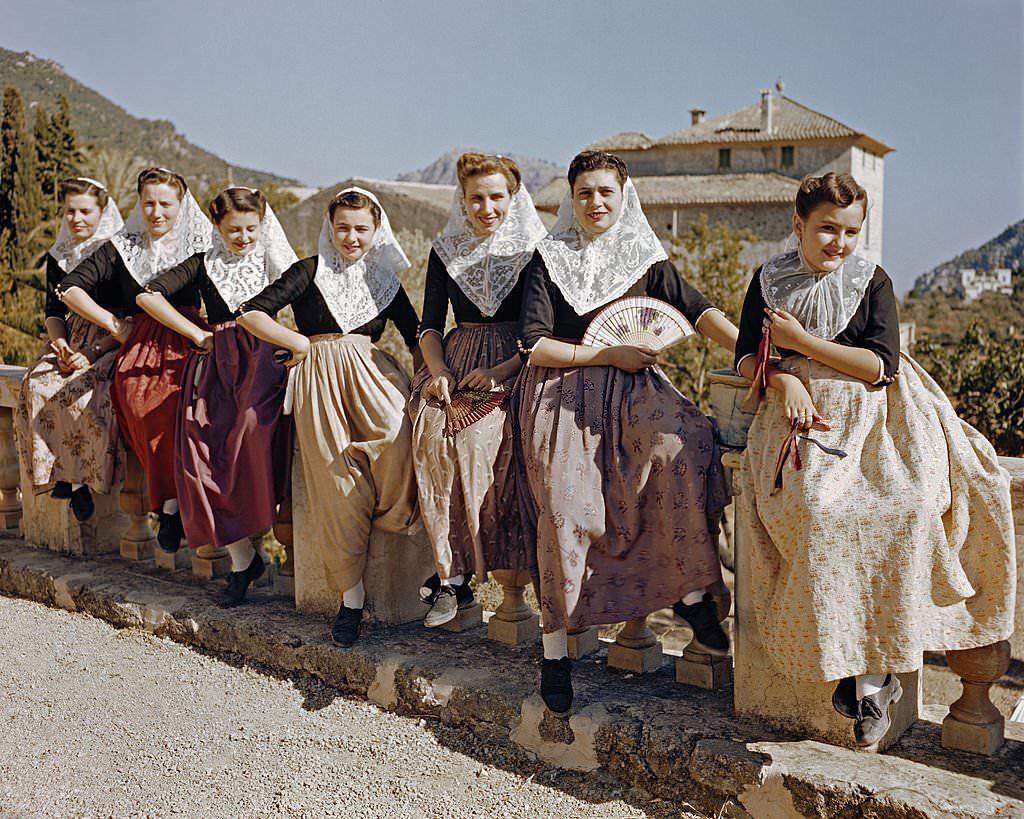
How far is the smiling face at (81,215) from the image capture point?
4.80 meters

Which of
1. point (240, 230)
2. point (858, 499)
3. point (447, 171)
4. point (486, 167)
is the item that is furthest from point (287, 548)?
point (447, 171)

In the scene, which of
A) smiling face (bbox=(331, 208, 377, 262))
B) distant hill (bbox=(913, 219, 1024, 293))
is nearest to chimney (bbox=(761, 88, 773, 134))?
distant hill (bbox=(913, 219, 1024, 293))

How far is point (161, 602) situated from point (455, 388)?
1860 millimetres

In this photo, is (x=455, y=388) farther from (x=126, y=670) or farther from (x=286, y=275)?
(x=126, y=670)

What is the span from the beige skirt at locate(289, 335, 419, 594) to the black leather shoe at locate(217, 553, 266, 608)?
2.30 ft

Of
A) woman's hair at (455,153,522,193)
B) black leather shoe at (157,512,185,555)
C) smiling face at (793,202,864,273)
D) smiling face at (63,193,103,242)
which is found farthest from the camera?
smiling face at (63,193,103,242)

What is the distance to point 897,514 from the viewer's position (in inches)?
102

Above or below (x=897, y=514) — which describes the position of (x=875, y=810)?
below

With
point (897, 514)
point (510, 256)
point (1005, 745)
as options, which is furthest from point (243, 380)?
point (1005, 745)

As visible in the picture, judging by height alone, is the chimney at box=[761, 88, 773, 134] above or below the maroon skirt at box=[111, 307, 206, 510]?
above

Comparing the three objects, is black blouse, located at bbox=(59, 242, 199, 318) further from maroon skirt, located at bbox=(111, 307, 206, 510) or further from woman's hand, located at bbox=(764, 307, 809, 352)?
woman's hand, located at bbox=(764, 307, 809, 352)

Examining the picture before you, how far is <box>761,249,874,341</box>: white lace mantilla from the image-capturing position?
278 cm

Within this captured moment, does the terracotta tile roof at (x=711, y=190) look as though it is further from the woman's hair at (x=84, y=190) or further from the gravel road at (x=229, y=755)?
the gravel road at (x=229, y=755)

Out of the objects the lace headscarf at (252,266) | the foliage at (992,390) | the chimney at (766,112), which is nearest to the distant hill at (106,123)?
the chimney at (766,112)
